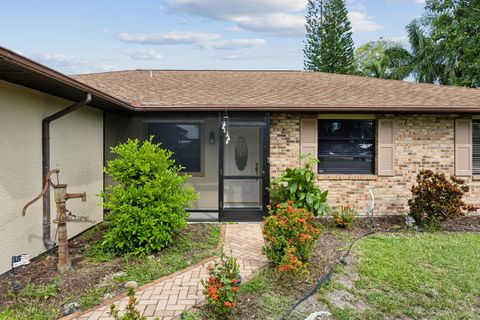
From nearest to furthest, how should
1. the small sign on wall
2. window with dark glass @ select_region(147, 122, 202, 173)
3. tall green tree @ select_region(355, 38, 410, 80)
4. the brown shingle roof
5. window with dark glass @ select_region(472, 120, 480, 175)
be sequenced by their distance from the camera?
the small sign on wall < the brown shingle roof < window with dark glass @ select_region(472, 120, 480, 175) < window with dark glass @ select_region(147, 122, 202, 173) < tall green tree @ select_region(355, 38, 410, 80)

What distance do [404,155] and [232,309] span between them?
6.20m

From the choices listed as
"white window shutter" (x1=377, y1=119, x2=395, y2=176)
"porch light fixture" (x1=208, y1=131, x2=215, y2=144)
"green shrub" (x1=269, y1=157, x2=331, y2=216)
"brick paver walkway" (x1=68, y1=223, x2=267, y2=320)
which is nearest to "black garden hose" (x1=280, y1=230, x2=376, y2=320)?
"brick paver walkway" (x1=68, y1=223, x2=267, y2=320)

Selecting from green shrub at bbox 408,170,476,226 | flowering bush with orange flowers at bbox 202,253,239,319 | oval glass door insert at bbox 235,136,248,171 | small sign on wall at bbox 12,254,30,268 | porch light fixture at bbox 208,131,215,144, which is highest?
porch light fixture at bbox 208,131,215,144

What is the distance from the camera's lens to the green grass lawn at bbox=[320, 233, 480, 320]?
11.5ft

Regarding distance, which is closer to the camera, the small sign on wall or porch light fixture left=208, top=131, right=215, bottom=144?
the small sign on wall

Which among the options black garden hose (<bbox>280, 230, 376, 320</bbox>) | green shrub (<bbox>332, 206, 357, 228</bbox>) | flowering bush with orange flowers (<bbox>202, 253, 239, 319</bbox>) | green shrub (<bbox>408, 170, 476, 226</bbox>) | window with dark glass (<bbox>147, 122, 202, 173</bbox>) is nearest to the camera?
flowering bush with orange flowers (<bbox>202, 253, 239, 319</bbox>)

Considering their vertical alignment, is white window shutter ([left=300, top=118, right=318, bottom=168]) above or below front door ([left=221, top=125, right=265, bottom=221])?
above

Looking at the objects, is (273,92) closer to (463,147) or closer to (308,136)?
(308,136)

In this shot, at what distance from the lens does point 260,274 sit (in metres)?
4.21

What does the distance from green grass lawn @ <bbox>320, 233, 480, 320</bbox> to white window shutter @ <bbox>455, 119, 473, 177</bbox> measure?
2508mm

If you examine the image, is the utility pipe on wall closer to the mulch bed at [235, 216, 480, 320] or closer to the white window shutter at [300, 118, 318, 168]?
the mulch bed at [235, 216, 480, 320]

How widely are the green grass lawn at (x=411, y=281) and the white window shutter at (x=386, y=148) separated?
220 centimetres

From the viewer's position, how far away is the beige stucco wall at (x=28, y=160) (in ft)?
13.9

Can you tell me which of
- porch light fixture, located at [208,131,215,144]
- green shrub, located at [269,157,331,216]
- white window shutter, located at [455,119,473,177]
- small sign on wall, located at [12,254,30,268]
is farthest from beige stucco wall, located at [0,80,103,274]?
white window shutter, located at [455,119,473,177]
